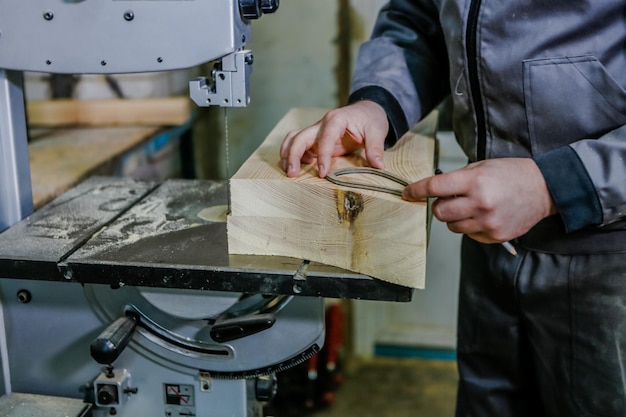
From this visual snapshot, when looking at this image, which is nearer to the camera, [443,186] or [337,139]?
[443,186]

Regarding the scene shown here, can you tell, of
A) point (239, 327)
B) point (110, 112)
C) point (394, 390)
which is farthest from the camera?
point (394, 390)

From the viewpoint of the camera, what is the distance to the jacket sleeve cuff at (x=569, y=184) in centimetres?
102

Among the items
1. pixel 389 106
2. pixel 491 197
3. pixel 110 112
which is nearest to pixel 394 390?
pixel 110 112

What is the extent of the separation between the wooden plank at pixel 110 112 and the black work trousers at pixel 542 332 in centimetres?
122

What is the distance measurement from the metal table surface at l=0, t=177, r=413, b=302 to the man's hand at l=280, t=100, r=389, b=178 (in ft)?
0.53

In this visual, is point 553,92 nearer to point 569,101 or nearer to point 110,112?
point 569,101

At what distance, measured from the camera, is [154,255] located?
110 cm

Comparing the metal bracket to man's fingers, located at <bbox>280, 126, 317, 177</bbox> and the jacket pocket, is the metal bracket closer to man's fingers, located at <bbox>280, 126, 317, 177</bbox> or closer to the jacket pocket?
man's fingers, located at <bbox>280, 126, 317, 177</bbox>

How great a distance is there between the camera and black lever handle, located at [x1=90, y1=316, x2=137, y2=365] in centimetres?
103

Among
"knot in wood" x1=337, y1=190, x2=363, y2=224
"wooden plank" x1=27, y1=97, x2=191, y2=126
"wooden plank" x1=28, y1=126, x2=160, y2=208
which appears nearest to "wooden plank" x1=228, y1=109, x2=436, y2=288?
"knot in wood" x1=337, y1=190, x2=363, y2=224

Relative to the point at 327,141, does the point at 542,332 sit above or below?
below

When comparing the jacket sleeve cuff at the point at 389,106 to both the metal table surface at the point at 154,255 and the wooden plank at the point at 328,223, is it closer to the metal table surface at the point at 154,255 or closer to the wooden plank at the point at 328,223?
the wooden plank at the point at 328,223

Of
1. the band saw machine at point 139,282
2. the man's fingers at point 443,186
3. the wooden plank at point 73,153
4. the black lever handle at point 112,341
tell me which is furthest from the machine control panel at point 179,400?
the wooden plank at point 73,153

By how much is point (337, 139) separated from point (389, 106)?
0.65 ft
